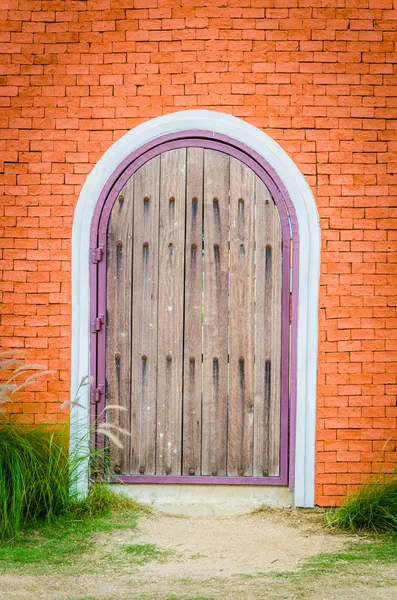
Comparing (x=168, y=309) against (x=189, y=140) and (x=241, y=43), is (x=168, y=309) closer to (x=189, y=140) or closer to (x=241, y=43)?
(x=189, y=140)

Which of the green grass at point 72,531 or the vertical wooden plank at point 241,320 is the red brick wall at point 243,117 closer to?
the vertical wooden plank at point 241,320

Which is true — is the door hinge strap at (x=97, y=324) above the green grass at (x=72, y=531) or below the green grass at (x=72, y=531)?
above

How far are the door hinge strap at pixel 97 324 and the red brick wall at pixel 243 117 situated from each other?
0.18m

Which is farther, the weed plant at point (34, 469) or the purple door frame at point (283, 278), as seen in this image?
the purple door frame at point (283, 278)

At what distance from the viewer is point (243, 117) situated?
5.14m

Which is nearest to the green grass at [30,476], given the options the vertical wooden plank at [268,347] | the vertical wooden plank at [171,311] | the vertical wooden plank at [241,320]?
the vertical wooden plank at [171,311]

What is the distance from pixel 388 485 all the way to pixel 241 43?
121 inches

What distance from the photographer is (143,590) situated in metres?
3.78

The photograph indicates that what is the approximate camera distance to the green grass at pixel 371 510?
Result: 15.5 ft

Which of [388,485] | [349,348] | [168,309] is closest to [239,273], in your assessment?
[168,309]

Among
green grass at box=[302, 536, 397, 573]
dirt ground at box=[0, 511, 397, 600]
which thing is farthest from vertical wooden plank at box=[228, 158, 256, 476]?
green grass at box=[302, 536, 397, 573]

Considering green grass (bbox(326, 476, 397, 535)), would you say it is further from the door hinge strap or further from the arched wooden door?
the door hinge strap

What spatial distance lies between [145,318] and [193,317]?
33 cm

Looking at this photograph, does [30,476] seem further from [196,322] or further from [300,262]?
[300,262]
